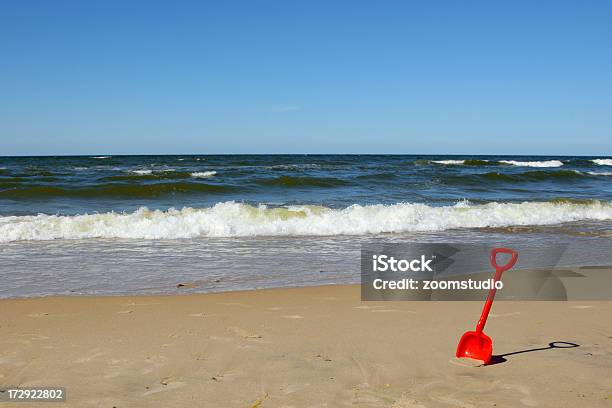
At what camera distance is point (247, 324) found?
13.9ft

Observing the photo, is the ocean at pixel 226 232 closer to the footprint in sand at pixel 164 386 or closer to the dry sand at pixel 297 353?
the dry sand at pixel 297 353

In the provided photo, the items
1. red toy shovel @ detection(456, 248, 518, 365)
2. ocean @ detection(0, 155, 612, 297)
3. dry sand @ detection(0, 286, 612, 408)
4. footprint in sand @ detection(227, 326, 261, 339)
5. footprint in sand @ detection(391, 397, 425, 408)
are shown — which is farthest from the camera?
ocean @ detection(0, 155, 612, 297)

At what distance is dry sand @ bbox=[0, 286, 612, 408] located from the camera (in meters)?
2.92

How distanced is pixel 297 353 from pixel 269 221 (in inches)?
291

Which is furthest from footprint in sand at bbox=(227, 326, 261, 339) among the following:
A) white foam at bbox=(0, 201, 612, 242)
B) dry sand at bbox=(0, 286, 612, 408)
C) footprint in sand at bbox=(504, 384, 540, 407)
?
white foam at bbox=(0, 201, 612, 242)

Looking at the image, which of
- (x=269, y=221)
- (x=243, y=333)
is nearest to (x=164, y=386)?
(x=243, y=333)

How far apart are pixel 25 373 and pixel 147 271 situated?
3.37 m

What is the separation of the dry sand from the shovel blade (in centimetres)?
7

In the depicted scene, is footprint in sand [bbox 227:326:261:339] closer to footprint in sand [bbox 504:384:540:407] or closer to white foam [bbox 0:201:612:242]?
footprint in sand [bbox 504:384:540:407]

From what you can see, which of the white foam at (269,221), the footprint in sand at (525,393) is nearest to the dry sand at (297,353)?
the footprint in sand at (525,393)

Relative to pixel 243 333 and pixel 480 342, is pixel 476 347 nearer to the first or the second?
pixel 480 342

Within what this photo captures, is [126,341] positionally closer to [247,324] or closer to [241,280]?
[247,324]

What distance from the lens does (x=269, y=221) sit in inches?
429

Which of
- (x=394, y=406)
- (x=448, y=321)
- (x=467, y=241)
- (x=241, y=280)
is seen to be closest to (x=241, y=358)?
(x=394, y=406)
